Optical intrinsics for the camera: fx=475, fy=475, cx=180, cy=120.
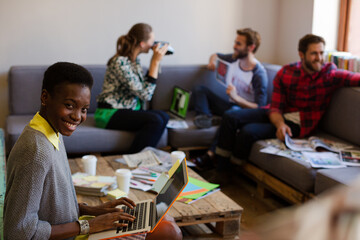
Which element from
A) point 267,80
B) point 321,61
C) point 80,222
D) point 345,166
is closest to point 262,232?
point 80,222

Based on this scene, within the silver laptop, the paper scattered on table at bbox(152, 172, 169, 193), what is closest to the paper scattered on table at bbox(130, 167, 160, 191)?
the paper scattered on table at bbox(152, 172, 169, 193)

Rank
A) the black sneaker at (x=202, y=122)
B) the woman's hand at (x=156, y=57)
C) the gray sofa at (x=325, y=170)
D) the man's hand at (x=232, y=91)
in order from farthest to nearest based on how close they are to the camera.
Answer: the man's hand at (x=232, y=91) → the black sneaker at (x=202, y=122) → the woman's hand at (x=156, y=57) → the gray sofa at (x=325, y=170)

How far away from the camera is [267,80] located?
3779mm

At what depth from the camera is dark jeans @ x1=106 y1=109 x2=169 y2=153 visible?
332cm

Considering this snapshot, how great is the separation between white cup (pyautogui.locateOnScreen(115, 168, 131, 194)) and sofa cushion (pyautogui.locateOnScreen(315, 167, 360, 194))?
1074 mm

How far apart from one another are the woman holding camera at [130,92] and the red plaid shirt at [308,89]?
2.91 ft

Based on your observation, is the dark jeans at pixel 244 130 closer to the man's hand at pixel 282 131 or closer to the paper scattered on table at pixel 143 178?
the man's hand at pixel 282 131

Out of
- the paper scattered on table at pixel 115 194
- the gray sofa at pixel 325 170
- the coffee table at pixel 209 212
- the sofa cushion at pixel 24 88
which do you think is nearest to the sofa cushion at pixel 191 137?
the gray sofa at pixel 325 170

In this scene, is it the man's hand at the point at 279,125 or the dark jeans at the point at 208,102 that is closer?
the man's hand at the point at 279,125

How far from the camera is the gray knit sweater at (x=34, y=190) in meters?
1.30

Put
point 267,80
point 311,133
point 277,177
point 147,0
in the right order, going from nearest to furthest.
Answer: point 277,177, point 311,133, point 267,80, point 147,0

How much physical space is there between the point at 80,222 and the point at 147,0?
9.58 feet

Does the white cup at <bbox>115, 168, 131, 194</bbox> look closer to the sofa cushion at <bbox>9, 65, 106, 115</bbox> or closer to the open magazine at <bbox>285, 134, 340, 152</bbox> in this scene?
the open magazine at <bbox>285, 134, 340, 152</bbox>

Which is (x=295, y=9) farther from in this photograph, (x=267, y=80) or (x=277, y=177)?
(x=277, y=177)
